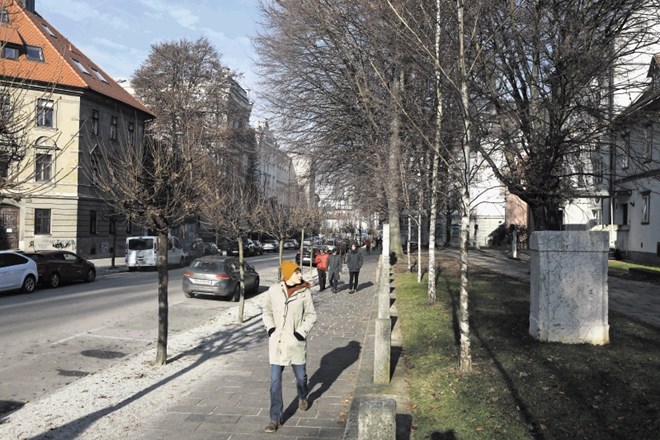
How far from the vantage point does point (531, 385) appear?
19.7 ft

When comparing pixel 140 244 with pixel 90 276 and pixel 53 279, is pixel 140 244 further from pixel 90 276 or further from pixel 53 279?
pixel 53 279

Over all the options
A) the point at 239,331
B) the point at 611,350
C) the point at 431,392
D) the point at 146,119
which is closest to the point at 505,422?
the point at 431,392

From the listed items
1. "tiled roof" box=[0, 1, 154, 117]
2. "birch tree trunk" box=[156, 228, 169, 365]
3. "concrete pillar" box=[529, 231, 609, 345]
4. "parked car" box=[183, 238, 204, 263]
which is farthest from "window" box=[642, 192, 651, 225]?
"tiled roof" box=[0, 1, 154, 117]

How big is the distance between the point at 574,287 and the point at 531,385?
7.22 feet

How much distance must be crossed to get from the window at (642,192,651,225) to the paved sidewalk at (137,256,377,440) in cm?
2081

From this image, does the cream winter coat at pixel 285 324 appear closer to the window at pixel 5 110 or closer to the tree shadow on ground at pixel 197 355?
the tree shadow on ground at pixel 197 355

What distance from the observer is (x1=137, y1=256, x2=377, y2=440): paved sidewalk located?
19.4ft

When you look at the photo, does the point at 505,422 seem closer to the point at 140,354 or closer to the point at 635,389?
the point at 635,389

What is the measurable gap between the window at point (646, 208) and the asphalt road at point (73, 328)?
20608 millimetres

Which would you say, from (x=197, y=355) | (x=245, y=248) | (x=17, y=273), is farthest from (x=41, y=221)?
(x=197, y=355)

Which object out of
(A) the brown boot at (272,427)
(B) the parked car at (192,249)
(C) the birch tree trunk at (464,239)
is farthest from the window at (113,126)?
(A) the brown boot at (272,427)

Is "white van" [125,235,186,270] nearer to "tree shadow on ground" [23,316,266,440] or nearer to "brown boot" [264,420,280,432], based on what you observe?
"tree shadow on ground" [23,316,266,440]

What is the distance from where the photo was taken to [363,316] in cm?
1441

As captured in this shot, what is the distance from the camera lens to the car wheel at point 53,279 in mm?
20248
